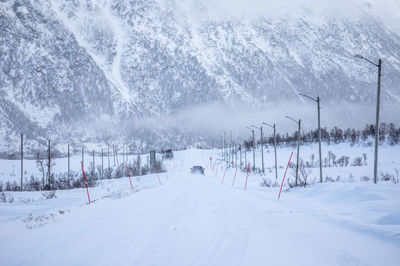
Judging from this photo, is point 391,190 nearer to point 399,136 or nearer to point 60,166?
point 399,136

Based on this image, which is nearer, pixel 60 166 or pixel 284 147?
pixel 60 166

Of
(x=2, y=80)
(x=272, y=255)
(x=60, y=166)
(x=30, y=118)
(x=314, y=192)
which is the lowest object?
(x=60, y=166)

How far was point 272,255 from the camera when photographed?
14.8 ft

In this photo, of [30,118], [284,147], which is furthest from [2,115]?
[284,147]

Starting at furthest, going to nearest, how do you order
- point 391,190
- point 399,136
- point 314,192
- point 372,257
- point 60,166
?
point 60,166 → point 399,136 → point 314,192 → point 391,190 → point 372,257

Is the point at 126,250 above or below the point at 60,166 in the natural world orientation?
above

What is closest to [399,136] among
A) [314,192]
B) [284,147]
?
[284,147]

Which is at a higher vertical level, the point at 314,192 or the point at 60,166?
the point at 314,192

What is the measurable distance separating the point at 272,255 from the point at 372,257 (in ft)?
4.84

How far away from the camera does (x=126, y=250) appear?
471cm

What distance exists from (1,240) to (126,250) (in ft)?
10.0

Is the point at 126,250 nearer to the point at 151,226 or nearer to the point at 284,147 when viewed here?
the point at 151,226

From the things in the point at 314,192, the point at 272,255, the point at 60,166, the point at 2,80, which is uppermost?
the point at 2,80

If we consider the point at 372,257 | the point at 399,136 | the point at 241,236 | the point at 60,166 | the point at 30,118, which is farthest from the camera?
the point at 30,118
